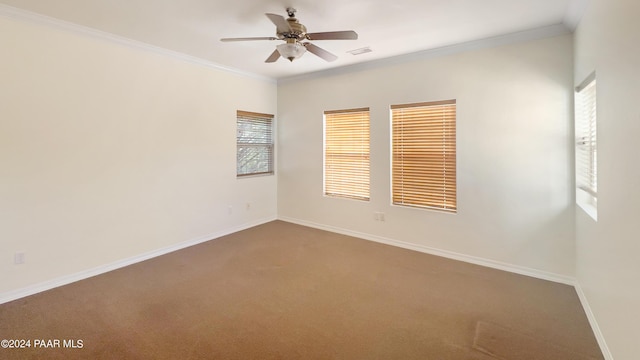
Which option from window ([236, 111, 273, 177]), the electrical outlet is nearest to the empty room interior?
the electrical outlet

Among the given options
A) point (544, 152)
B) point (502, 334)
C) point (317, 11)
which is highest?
point (317, 11)

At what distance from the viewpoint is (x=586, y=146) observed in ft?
8.94

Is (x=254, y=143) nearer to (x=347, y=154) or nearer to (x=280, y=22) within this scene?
(x=347, y=154)

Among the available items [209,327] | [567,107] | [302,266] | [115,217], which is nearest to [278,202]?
[302,266]

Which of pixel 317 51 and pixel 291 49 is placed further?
pixel 317 51

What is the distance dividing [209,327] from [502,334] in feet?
7.67

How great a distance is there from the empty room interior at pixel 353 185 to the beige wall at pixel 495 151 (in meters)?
0.02

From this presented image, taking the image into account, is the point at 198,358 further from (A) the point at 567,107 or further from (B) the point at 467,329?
(A) the point at 567,107

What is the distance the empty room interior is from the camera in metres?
2.11

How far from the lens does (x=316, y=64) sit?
452cm

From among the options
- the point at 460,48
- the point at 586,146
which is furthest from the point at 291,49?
the point at 586,146

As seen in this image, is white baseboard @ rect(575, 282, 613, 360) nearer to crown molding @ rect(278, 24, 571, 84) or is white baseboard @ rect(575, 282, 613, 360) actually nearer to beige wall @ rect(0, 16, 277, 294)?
crown molding @ rect(278, 24, 571, 84)

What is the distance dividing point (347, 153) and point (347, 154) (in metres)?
0.02

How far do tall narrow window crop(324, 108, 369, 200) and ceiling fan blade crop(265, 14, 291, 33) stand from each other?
227cm
